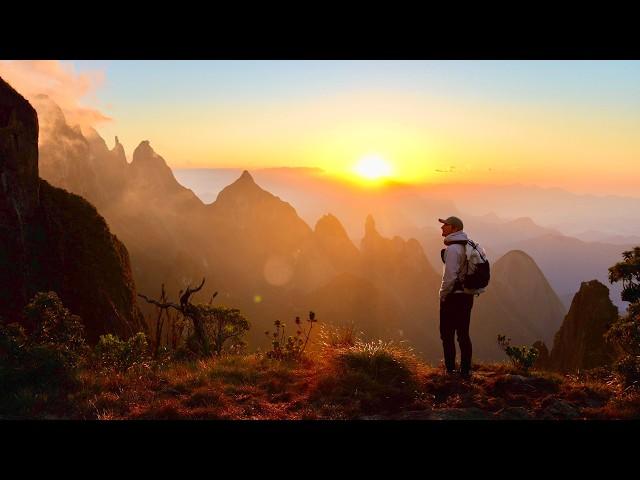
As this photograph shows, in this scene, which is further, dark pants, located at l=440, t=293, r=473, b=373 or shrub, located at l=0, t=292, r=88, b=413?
dark pants, located at l=440, t=293, r=473, b=373

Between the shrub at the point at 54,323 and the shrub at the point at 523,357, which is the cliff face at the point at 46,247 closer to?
the shrub at the point at 54,323

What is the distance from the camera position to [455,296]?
8.28 meters

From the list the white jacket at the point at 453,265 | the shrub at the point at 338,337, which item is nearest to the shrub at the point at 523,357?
the white jacket at the point at 453,265

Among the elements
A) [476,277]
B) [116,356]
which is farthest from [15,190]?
[476,277]

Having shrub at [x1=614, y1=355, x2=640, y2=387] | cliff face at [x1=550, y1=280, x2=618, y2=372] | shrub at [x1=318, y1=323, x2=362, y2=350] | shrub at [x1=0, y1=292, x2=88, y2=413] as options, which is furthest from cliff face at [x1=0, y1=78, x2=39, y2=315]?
cliff face at [x1=550, y1=280, x2=618, y2=372]

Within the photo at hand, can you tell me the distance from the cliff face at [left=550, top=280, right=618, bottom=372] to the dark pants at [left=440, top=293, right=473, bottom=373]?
41115mm

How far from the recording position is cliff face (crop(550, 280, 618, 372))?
4612 centimetres

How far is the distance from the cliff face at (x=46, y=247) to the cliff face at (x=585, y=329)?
141 feet

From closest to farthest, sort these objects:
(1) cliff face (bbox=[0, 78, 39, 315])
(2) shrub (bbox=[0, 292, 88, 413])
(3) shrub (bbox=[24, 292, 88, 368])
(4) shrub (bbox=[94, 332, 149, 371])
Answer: (2) shrub (bbox=[0, 292, 88, 413])
(4) shrub (bbox=[94, 332, 149, 371])
(3) shrub (bbox=[24, 292, 88, 368])
(1) cliff face (bbox=[0, 78, 39, 315])

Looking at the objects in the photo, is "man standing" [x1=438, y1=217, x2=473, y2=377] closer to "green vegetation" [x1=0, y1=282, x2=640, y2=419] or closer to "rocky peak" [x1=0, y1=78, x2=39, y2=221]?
"green vegetation" [x1=0, y1=282, x2=640, y2=419]

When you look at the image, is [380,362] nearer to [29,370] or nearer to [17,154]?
[29,370]
